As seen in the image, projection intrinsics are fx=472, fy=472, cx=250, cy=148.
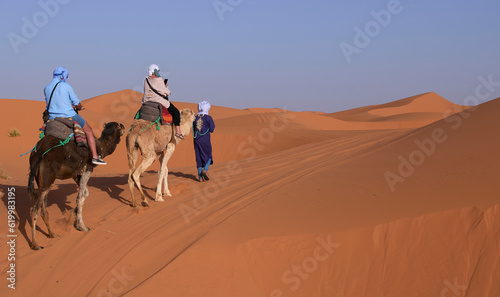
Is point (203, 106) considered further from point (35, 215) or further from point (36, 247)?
point (36, 247)

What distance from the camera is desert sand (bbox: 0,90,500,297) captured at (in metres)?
6.12

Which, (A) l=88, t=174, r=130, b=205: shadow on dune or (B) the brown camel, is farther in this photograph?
(A) l=88, t=174, r=130, b=205: shadow on dune

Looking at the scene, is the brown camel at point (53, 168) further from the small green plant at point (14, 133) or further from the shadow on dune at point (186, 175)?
the small green plant at point (14, 133)

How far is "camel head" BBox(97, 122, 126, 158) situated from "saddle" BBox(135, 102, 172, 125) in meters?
0.87

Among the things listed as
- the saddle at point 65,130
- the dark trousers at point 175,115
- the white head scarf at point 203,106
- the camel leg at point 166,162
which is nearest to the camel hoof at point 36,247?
the saddle at point 65,130

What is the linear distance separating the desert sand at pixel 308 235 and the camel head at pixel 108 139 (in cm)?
123

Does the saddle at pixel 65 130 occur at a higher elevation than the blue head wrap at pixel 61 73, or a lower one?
lower

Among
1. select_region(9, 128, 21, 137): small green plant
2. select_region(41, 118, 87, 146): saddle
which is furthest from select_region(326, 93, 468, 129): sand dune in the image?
select_region(41, 118, 87, 146): saddle

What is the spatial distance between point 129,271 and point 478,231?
4.75 m

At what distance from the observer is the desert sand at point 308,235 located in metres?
6.12

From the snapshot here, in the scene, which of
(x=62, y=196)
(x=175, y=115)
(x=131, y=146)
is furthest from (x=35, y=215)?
(x=175, y=115)

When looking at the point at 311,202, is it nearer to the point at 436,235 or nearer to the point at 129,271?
the point at 436,235

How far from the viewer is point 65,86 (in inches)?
316

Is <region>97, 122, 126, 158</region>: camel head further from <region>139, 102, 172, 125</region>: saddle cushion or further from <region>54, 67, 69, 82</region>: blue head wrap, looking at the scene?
<region>54, 67, 69, 82</region>: blue head wrap
